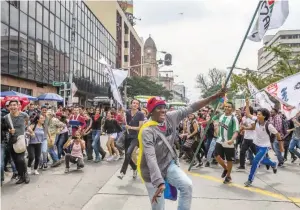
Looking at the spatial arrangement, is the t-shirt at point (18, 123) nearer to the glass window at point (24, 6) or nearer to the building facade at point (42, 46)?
the building facade at point (42, 46)

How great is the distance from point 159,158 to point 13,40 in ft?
68.8

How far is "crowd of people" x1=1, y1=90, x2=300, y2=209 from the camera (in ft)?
12.7

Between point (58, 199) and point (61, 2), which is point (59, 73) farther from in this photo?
point (58, 199)

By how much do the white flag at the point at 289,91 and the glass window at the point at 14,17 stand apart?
18.1 meters

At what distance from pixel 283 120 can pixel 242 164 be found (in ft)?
8.98

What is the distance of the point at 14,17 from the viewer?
22.6 metres

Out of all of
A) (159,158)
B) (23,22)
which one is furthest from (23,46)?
(159,158)

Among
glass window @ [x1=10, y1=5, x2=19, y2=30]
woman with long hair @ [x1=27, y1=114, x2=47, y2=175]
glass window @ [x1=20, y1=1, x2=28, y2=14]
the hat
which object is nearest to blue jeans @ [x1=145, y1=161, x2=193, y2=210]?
the hat

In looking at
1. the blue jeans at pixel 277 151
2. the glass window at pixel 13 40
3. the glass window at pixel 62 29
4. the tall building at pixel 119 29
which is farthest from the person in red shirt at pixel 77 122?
the tall building at pixel 119 29

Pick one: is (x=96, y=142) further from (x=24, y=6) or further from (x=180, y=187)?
(x=24, y=6)

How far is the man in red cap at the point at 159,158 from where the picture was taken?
371cm

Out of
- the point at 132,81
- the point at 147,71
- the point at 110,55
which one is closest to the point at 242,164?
the point at 110,55

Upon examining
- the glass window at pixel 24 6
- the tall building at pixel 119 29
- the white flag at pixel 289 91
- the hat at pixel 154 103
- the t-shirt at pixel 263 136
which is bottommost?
the t-shirt at pixel 263 136

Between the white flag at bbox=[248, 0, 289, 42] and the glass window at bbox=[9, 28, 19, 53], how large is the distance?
19064 millimetres
